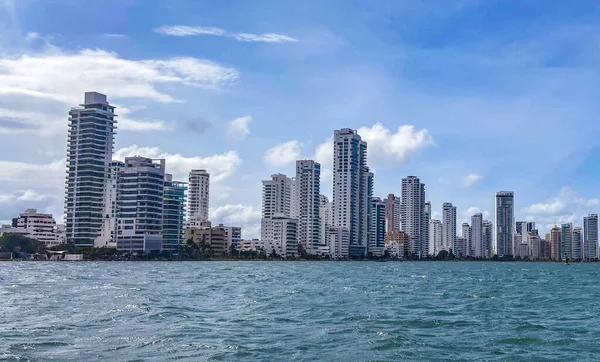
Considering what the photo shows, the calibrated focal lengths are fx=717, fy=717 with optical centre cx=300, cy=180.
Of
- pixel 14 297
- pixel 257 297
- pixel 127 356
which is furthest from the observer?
pixel 257 297

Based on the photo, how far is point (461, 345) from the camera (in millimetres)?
37594

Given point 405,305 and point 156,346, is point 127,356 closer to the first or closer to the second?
point 156,346

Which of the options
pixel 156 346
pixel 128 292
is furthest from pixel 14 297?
pixel 156 346

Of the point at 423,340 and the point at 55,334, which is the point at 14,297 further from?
the point at 423,340

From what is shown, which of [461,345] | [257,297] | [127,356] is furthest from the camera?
[257,297]

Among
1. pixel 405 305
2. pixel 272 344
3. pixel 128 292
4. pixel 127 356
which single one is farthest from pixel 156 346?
pixel 128 292

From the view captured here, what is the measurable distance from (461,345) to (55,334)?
2160cm

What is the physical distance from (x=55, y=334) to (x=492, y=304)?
38.4 m

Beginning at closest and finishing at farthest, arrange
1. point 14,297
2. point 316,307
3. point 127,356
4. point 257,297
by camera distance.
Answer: point 127,356 → point 316,307 → point 14,297 → point 257,297

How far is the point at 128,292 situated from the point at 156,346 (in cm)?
3544

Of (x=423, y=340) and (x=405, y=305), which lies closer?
(x=423, y=340)

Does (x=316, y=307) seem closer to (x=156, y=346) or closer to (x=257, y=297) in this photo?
(x=257, y=297)

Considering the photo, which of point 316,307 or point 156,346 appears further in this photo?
point 316,307

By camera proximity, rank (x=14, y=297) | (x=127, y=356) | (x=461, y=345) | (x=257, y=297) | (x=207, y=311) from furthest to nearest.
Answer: (x=257, y=297) → (x=14, y=297) → (x=207, y=311) → (x=461, y=345) → (x=127, y=356)
